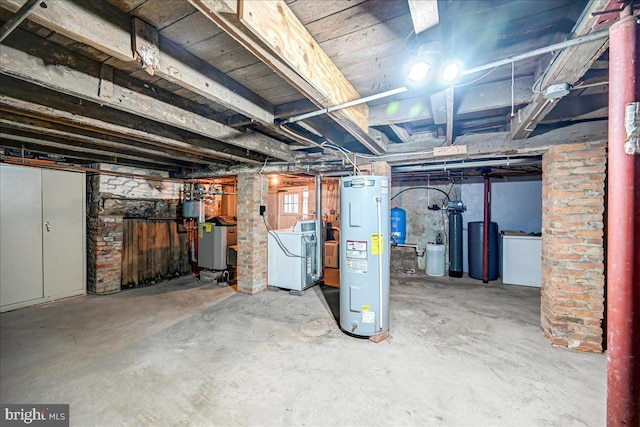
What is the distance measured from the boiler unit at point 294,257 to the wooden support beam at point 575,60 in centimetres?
323

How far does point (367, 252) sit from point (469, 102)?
158cm

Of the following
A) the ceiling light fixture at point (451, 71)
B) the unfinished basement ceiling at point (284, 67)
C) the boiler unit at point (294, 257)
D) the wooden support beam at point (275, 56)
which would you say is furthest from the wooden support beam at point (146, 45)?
the boiler unit at point (294, 257)

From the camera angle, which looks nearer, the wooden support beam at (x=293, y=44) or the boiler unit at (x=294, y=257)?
the wooden support beam at (x=293, y=44)

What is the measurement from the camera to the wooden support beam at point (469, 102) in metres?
1.86

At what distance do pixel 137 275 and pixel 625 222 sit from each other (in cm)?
589

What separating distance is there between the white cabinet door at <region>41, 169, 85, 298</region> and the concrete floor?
576 millimetres

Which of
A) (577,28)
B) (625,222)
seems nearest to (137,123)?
(577,28)

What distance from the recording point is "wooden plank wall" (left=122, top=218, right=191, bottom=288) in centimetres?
465

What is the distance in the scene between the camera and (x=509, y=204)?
18.4 ft

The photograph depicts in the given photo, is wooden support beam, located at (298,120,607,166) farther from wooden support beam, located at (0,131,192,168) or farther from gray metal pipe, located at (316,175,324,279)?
wooden support beam, located at (0,131,192,168)

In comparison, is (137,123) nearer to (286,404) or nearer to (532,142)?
(286,404)

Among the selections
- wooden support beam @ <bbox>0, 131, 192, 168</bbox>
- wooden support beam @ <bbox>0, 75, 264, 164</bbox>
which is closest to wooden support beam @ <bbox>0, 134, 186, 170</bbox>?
wooden support beam @ <bbox>0, 131, 192, 168</bbox>

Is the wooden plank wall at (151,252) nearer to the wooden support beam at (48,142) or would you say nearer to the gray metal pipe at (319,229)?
the wooden support beam at (48,142)

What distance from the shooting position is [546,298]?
2.74 meters
